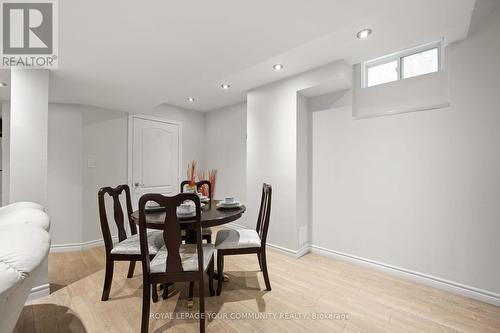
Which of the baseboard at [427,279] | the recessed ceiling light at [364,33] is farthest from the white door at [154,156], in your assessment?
the recessed ceiling light at [364,33]

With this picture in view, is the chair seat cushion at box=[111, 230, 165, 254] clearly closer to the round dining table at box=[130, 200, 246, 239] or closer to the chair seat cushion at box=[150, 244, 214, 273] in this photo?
the chair seat cushion at box=[150, 244, 214, 273]

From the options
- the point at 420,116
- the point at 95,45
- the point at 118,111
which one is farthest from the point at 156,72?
the point at 420,116

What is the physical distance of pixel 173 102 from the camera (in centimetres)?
435

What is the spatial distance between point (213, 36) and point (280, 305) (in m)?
2.20

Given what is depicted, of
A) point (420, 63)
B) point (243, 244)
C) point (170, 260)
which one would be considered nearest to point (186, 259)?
point (170, 260)

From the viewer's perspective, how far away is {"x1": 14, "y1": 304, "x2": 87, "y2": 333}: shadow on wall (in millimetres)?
1646

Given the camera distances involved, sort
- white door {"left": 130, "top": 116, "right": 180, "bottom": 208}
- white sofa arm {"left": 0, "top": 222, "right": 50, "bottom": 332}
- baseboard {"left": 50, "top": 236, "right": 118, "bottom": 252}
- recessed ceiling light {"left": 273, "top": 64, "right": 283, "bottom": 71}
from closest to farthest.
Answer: white sofa arm {"left": 0, "top": 222, "right": 50, "bottom": 332}, recessed ceiling light {"left": 273, "top": 64, "right": 283, "bottom": 71}, baseboard {"left": 50, "top": 236, "right": 118, "bottom": 252}, white door {"left": 130, "top": 116, "right": 180, "bottom": 208}

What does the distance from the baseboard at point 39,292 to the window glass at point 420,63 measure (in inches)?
163

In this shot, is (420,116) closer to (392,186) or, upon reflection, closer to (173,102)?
(392,186)

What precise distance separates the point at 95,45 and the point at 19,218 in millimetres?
1332

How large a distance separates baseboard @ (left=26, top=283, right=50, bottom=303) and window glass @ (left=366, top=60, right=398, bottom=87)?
397cm

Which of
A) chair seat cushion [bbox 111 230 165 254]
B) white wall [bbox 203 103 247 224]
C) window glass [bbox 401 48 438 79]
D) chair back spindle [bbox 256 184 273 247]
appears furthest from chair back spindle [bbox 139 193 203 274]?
window glass [bbox 401 48 438 79]

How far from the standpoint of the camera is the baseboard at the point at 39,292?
199 centimetres

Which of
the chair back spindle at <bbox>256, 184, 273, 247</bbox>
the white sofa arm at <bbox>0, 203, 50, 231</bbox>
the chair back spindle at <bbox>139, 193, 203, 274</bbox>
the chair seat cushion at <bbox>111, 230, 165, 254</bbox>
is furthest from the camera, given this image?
the chair back spindle at <bbox>256, 184, 273, 247</bbox>
